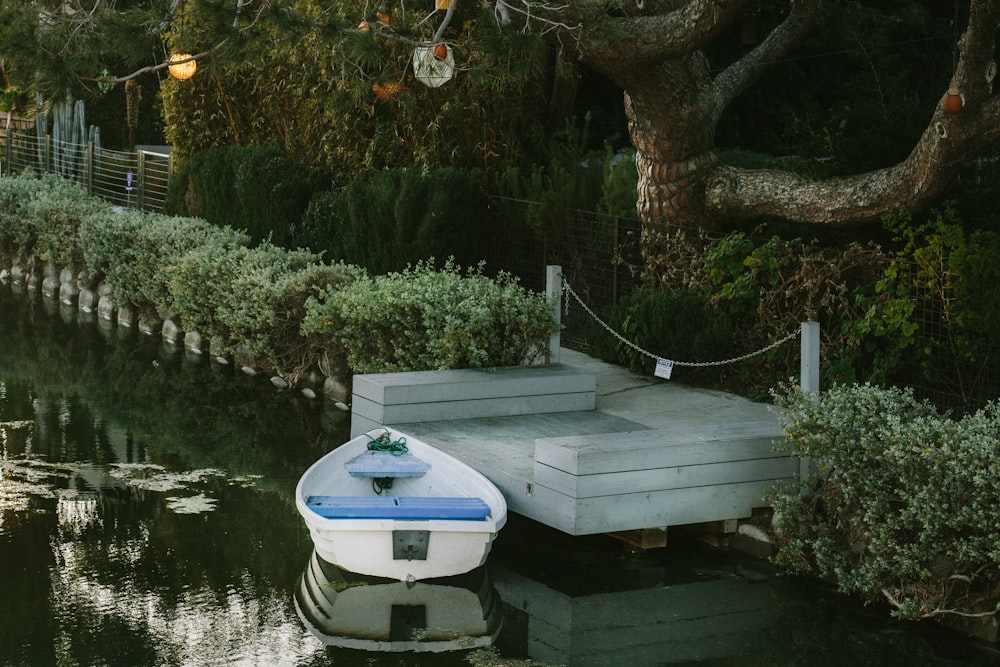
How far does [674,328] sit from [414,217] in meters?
4.24

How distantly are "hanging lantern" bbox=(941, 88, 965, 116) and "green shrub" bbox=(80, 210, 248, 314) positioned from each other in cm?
851

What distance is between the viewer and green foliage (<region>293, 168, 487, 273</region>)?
15422 mm

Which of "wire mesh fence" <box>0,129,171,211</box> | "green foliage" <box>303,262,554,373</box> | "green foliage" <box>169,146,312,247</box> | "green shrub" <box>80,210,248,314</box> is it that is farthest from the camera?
"wire mesh fence" <box>0,129,171,211</box>

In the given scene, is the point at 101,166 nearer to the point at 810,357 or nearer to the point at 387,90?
the point at 387,90

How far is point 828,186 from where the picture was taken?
39.9 feet

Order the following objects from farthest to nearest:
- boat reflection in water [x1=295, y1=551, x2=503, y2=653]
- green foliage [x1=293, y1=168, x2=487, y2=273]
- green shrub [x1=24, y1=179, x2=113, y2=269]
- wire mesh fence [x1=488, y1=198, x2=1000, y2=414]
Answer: green shrub [x1=24, y1=179, x2=113, y2=269], green foliage [x1=293, y1=168, x2=487, y2=273], wire mesh fence [x1=488, y1=198, x2=1000, y2=414], boat reflection in water [x1=295, y1=551, x2=503, y2=653]

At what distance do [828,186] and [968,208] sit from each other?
3.99 feet

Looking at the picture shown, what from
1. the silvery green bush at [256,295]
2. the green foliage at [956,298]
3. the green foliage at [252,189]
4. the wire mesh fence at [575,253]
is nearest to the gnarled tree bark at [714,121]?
the wire mesh fence at [575,253]

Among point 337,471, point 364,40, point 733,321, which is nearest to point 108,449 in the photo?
point 337,471

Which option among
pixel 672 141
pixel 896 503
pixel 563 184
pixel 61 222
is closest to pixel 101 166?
pixel 61 222

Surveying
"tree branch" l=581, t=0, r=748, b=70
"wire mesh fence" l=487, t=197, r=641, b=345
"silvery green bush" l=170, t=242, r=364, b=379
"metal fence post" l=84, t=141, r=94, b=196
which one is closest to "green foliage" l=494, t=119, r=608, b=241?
"wire mesh fence" l=487, t=197, r=641, b=345

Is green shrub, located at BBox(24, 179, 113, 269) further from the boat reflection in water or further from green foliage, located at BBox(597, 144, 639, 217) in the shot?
the boat reflection in water

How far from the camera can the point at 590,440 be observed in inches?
344

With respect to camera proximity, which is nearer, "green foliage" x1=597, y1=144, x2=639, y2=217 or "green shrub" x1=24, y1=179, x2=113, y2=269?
"green foliage" x1=597, y1=144, x2=639, y2=217
